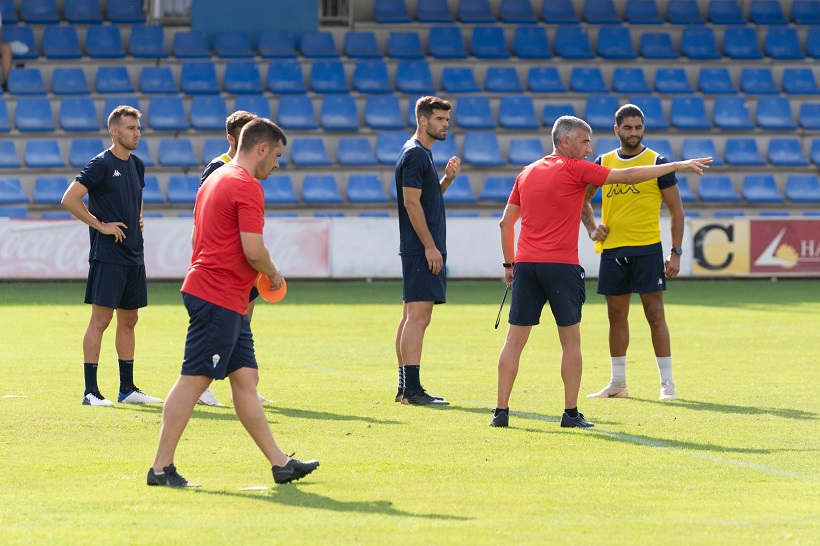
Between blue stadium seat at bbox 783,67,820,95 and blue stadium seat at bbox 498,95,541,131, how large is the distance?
6.07 meters

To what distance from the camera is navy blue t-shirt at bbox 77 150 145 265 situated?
9.50 m

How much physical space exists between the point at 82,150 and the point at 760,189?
14415 mm

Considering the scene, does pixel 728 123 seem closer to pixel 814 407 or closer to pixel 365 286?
pixel 365 286

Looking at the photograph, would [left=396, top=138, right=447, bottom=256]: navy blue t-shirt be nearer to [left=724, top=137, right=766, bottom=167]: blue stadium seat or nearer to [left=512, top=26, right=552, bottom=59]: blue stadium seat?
[left=724, top=137, right=766, bottom=167]: blue stadium seat

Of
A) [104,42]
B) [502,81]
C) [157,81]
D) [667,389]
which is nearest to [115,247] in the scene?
[667,389]

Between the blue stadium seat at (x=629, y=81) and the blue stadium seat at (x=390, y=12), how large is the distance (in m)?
5.04

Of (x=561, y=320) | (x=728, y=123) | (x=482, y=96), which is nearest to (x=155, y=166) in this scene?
(x=482, y=96)

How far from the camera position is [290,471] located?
255 inches

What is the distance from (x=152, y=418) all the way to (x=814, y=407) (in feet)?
15.7

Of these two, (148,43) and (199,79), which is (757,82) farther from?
(148,43)

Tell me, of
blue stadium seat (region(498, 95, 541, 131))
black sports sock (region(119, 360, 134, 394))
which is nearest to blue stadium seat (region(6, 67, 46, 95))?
blue stadium seat (region(498, 95, 541, 131))

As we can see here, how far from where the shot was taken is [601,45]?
95.5ft

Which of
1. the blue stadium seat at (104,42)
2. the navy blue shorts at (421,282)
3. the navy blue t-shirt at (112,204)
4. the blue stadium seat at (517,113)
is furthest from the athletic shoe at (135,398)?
the blue stadium seat at (104,42)

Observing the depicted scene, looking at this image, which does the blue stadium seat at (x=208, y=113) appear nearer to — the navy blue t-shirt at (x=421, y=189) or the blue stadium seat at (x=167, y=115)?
the blue stadium seat at (x=167, y=115)
